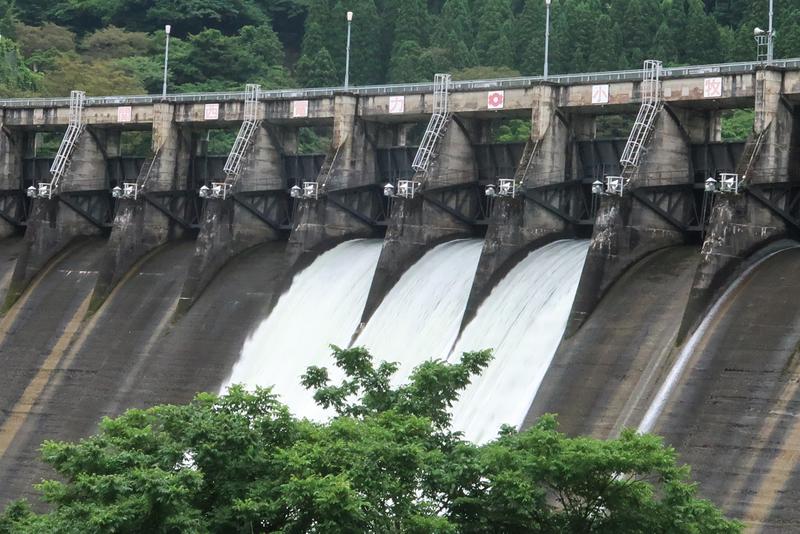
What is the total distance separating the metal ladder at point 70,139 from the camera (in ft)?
291

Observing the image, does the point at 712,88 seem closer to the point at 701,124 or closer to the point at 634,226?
the point at 701,124

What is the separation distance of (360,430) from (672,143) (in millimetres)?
27296

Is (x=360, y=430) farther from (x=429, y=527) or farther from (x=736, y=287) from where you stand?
(x=736, y=287)

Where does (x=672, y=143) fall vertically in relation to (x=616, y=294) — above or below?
above

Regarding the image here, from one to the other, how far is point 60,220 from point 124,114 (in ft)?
19.1

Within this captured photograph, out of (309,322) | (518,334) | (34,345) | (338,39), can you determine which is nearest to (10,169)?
(34,345)

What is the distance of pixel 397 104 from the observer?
252 feet

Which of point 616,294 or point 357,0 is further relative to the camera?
point 357,0

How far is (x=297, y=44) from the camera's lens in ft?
525

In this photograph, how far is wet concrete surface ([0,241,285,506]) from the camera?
2879 inches

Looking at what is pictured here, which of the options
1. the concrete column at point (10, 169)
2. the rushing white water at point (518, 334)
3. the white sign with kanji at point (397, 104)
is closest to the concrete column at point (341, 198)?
the white sign with kanji at point (397, 104)

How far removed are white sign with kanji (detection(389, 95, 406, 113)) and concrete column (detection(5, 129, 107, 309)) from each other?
63.6 feet

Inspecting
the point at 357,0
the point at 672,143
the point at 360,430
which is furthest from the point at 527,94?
the point at 357,0

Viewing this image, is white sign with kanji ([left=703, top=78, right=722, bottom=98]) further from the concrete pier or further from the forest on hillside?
the forest on hillside
